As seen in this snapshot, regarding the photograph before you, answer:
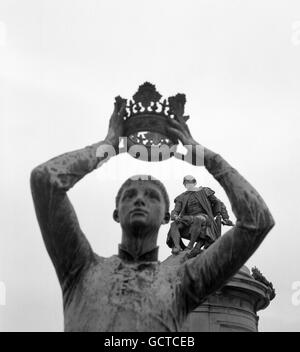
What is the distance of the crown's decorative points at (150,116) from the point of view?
14.3 ft

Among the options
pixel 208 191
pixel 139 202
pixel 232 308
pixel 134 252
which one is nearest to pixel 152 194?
pixel 139 202

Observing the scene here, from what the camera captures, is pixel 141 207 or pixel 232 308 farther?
pixel 232 308

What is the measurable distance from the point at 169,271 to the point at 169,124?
1049mm

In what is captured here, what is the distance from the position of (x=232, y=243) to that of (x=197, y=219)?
1226 centimetres

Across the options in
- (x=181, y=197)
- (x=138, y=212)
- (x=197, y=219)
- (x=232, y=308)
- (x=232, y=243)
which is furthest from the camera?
(x=181, y=197)

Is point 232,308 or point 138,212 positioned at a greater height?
point 232,308

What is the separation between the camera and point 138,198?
420cm

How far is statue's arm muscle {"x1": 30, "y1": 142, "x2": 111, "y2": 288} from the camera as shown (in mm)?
3967

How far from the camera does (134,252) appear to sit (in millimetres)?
4258

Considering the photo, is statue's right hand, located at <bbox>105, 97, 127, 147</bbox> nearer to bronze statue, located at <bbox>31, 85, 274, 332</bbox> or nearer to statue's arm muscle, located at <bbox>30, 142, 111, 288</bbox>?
bronze statue, located at <bbox>31, 85, 274, 332</bbox>

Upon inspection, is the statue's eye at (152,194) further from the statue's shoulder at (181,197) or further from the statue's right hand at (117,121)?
the statue's shoulder at (181,197)

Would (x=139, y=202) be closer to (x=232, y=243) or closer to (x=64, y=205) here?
(x=64, y=205)
